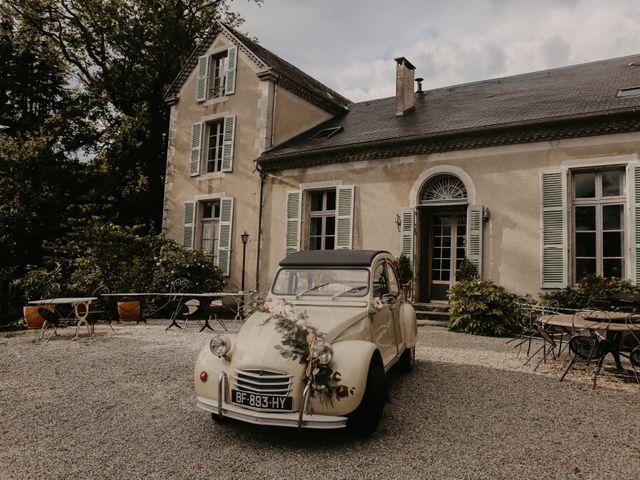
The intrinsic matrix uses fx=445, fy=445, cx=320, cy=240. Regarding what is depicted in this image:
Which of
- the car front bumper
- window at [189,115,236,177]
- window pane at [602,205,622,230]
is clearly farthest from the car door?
window at [189,115,236,177]

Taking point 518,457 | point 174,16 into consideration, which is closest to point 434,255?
point 518,457

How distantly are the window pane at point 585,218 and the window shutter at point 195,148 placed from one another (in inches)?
427

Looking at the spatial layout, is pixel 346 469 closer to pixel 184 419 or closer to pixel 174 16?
pixel 184 419

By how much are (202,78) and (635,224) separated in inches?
508

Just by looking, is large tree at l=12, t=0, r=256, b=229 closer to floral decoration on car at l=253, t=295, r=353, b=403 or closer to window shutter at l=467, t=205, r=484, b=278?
window shutter at l=467, t=205, r=484, b=278

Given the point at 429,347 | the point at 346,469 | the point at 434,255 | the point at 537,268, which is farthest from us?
the point at 434,255

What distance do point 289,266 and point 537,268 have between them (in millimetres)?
6332

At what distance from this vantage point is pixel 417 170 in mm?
10586

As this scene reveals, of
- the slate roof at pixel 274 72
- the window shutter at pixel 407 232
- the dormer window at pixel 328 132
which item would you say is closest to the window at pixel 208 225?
the dormer window at pixel 328 132

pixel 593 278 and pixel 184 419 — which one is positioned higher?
pixel 593 278

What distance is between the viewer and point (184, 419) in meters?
3.87

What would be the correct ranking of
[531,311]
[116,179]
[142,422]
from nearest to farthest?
[142,422], [531,311], [116,179]

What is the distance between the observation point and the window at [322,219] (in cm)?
1203

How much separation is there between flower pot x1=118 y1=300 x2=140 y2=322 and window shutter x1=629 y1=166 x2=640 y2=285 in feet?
33.2
